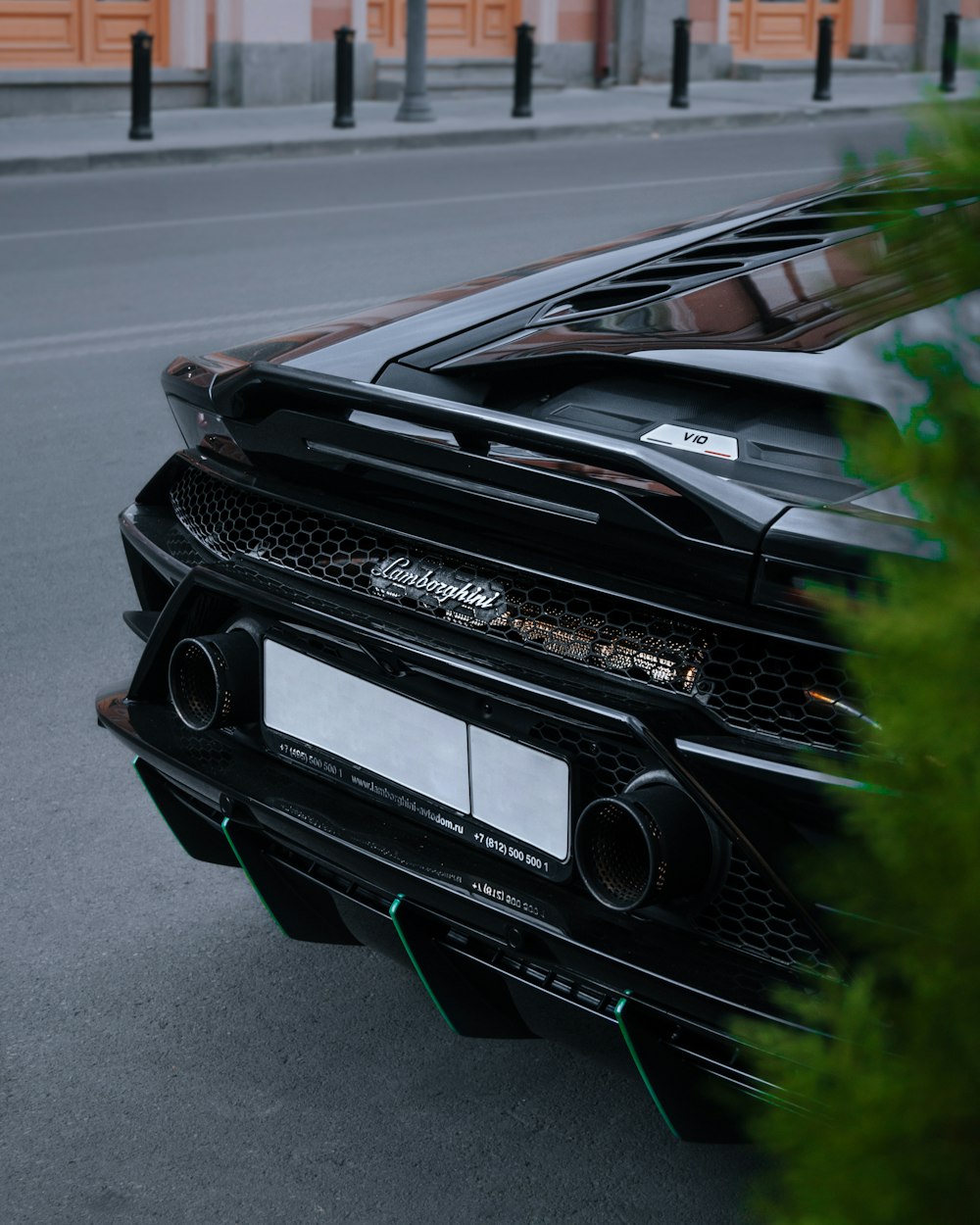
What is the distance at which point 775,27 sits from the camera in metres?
27.5

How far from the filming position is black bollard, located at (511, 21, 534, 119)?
66.2 ft

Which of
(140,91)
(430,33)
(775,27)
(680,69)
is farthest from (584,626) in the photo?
(775,27)

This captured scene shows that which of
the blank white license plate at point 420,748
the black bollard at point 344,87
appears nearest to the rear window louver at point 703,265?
the blank white license plate at point 420,748

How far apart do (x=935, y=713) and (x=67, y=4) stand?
2038 cm

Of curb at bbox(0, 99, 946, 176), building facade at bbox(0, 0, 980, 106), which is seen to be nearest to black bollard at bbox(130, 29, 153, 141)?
curb at bbox(0, 99, 946, 176)

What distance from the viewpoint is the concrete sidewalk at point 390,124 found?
1606 cm

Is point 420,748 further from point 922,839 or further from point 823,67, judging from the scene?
point 823,67

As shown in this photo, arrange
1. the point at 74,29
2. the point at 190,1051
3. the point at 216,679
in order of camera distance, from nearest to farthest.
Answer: the point at 216,679 → the point at 190,1051 → the point at 74,29

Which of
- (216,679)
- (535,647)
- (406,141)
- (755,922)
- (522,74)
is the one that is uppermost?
(522,74)

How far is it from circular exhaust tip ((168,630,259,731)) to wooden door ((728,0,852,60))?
26.3 meters

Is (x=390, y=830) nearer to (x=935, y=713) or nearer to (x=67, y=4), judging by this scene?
(x=935, y=713)

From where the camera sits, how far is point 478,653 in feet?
7.19

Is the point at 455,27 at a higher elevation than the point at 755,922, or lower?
higher

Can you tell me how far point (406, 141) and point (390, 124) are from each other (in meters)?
1.27
